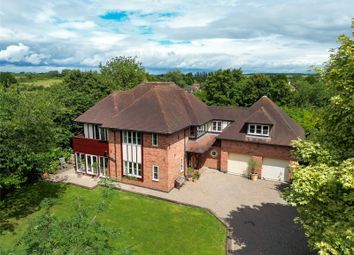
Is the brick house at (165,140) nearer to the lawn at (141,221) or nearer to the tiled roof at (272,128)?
the tiled roof at (272,128)

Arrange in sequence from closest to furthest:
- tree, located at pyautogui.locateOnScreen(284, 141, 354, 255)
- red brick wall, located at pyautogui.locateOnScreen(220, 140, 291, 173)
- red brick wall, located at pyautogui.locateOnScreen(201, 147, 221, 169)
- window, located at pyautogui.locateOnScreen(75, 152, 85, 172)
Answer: tree, located at pyautogui.locateOnScreen(284, 141, 354, 255)
red brick wall, located at pyautogui.locateOnScreen(220, 140, 291, 173)
window, located at pyautogui.locateOnScreen(75, 152, 85, 172)
red brick wall, located at pyautogui.locateOnScreen(201, 147, 221, 169)

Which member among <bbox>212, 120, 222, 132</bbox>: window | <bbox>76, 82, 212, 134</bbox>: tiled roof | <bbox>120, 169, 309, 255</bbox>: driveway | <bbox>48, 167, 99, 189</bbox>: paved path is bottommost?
<bbox>120, 169, 309, 255</bbox>: driveway

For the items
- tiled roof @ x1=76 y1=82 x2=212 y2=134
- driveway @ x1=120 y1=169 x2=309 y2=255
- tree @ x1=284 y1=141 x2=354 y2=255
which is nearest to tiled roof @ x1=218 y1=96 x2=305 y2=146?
tiled roof @ x1=76 y1=82 x2=212 y2=134

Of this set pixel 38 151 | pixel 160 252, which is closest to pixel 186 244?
pixel 160 252

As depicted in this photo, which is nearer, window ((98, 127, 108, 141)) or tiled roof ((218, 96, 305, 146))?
tiled roof ((218, 96, 305, 146))

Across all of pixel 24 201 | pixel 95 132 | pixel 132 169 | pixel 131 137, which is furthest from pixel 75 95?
pixel 24 201

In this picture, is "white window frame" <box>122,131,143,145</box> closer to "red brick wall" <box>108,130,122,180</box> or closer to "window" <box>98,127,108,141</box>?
"red brick wall" <box>108,130,122,180</box>

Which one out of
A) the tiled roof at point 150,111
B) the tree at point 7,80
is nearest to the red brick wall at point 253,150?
the tiled roof at point 150,111

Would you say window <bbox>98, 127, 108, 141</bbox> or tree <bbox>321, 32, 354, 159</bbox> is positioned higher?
tree <bbox>321, 32, 354, 159</bbox>
